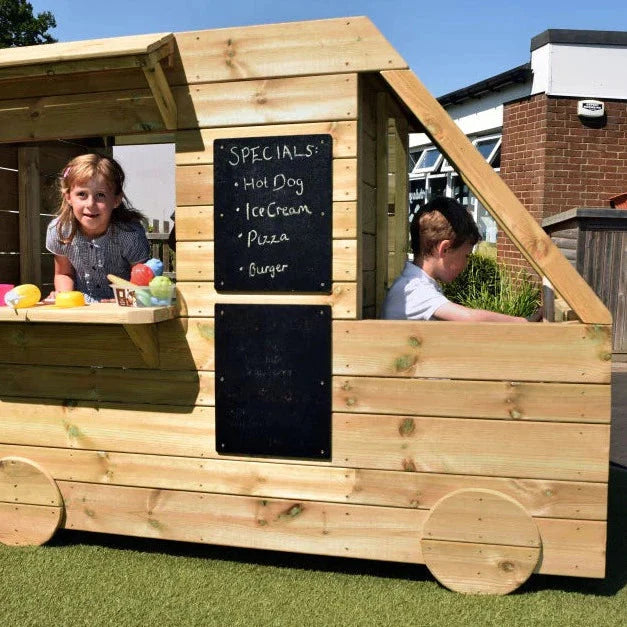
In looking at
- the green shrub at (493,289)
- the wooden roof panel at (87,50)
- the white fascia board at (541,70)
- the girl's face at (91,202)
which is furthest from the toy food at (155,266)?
the white fascia board at (541,70)

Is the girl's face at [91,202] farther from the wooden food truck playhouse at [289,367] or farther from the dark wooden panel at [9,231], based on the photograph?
the dark wooden panel at [9,231]

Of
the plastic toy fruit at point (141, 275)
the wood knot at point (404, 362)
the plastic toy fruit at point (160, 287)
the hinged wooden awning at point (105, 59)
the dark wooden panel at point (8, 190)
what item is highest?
the hinged wooden awning at point (105, 59)

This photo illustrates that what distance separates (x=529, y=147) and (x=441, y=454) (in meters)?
10.0

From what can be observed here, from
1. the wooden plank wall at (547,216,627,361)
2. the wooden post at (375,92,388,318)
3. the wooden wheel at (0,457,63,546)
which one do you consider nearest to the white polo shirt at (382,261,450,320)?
the wooden post at (375,92,388,318)

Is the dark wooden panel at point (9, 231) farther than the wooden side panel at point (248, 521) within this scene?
Yes

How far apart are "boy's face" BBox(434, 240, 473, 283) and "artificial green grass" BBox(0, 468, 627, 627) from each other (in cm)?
135

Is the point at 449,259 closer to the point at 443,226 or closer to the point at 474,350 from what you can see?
the point at 443,226

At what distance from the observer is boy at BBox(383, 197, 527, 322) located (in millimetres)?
3292

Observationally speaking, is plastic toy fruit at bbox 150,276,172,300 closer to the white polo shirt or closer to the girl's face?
the girl's face

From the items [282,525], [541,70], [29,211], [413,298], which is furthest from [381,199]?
[541,70]

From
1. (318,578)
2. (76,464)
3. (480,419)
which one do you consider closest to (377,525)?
(318,578)

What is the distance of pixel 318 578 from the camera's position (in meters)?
3.19

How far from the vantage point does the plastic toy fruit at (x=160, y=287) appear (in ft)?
10.4

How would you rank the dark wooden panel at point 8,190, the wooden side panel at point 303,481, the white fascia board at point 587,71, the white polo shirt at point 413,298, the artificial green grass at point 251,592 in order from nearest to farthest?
the artificial green grass at point 251,592
the wooden side panel at point 303,481
the white polo shirt at point 413,298
the dark wooden panel at point 8,190
the white fascia board at point 587,71
